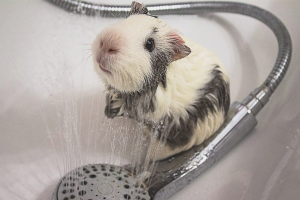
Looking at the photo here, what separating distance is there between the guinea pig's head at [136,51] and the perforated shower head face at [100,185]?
12 cm

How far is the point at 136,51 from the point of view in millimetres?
440

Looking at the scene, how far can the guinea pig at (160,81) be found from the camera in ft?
1.44

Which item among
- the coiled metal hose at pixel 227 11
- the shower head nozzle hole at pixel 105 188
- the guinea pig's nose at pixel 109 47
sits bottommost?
the shower head nozzle hole at pixel 105 188

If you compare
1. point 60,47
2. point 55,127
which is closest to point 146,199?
point 55,127

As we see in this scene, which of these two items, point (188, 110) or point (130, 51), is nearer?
point (130, 51)

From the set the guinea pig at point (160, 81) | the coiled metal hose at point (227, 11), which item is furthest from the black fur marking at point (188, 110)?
the coiled metal hose at point (227, 11)

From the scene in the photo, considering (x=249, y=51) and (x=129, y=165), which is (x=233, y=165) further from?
(x=249, y=51)

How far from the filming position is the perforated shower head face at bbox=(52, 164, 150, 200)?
0.49m

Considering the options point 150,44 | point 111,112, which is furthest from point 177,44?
point 111,112

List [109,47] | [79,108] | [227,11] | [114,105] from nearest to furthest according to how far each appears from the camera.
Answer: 1. [109,47]
2. [114,105]
3. [79,108]
4. [227,11]

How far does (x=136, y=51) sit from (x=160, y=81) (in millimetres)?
68

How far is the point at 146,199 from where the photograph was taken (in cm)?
52

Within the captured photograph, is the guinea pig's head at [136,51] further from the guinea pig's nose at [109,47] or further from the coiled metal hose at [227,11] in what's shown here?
the coiled metal hose at [227,11]

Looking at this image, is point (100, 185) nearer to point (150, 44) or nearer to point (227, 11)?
point (150, 44)
